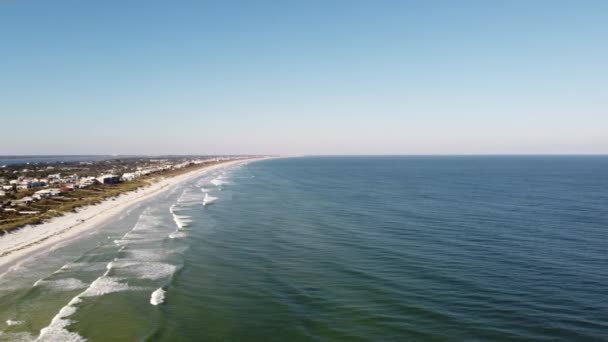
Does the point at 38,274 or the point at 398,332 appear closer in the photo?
the point at 398,332

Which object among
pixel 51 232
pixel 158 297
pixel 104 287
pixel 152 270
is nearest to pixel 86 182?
pixel 51 232

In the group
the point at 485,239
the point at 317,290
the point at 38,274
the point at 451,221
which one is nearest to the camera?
the point at 317,290

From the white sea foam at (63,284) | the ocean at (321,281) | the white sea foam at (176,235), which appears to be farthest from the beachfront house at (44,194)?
the white sea foam at (63,284)

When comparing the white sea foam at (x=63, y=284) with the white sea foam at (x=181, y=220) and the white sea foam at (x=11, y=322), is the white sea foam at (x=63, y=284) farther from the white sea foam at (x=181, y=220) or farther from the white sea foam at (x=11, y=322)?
the white sea foam at (x=181, y=220)

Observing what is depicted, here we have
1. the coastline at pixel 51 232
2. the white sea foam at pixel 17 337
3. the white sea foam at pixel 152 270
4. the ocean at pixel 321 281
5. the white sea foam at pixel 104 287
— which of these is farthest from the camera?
the coastline at pixel 51 232

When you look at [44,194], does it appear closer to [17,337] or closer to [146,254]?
[146,254]

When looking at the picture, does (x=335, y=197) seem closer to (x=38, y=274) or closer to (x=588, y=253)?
(x=588, y=253)

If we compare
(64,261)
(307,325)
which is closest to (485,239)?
(307,325)

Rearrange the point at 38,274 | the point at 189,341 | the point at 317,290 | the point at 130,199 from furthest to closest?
1. the point at 130,199
2. the point at 38,274
3. the point at 317,290
4. the point at 189,341
